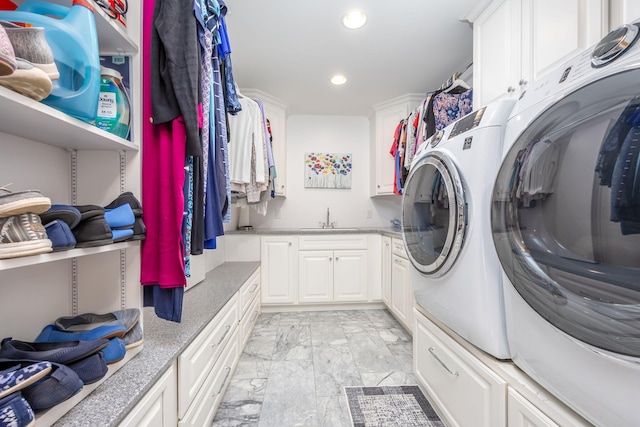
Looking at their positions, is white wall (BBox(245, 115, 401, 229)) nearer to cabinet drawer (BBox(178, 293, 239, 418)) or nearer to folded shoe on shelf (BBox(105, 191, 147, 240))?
cabinet drawer (BBox(178, 293, 239, 418))

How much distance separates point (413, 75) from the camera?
2.33m

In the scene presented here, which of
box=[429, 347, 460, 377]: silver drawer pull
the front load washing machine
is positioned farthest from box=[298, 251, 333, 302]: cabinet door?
the front load washing machine

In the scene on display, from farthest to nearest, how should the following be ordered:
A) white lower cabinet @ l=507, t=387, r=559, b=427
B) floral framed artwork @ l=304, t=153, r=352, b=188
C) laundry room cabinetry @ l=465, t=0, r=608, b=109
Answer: floral framed artwork @ l=304, t=153, r=352, b=188 < laundry room cabinetry @ l=465, t=0, r=608, b=109 < white lower cabinet @ l=507, t=387, r=559, b=427

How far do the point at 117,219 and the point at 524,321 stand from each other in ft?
3.95

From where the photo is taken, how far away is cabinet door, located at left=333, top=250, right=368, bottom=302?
8.71ft

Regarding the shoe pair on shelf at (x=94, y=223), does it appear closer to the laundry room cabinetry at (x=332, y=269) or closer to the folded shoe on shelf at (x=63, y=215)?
the folded shoe on shelf at (x=63, y=215)

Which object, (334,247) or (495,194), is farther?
(334,247)

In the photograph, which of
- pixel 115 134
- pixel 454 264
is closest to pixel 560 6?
pixel 454 264

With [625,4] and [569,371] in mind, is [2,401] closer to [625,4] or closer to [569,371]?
[569,371]

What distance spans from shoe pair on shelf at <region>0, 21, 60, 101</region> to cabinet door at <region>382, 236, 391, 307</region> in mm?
2432

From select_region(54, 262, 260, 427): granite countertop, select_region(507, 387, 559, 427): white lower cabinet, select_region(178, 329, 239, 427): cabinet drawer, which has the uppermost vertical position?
select_region(54, 262, 260, 427): granite countertop

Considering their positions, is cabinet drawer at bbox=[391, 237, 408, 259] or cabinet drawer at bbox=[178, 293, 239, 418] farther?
cabinet drawer at bbox=[391, 237, 408, 259]

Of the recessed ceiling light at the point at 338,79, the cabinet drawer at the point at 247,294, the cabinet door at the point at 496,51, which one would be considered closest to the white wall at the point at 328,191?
the recessed ceiling light at the point at 338,79

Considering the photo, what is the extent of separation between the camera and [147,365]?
717 millimetres
